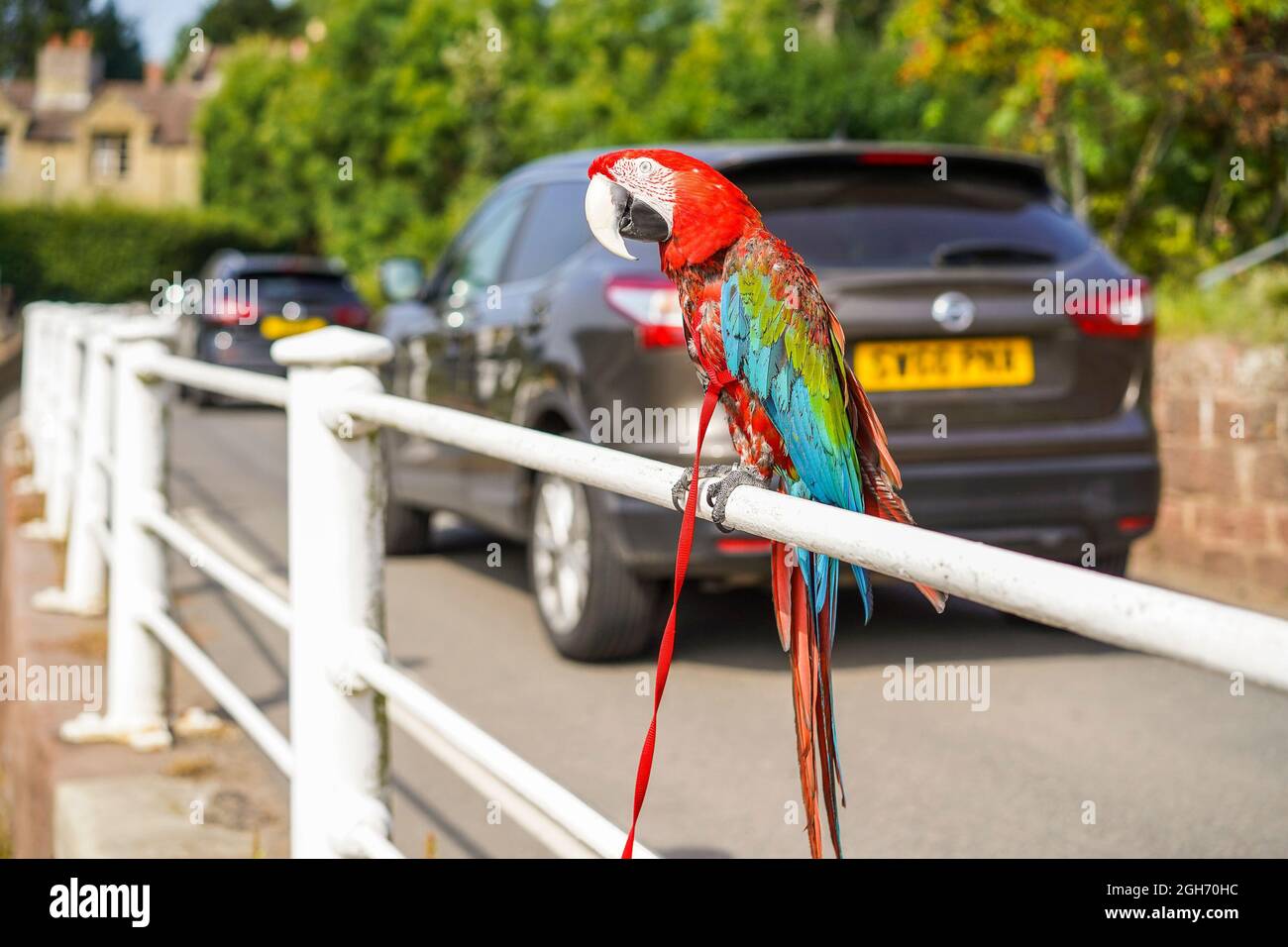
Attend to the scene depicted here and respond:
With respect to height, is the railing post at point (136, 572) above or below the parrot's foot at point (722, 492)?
below

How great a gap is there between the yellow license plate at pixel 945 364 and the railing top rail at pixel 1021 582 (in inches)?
136

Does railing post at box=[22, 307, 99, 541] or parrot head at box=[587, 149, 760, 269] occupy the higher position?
parrot head at box=[587, 149, 760, 269]

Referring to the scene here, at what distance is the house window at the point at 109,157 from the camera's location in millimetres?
76812

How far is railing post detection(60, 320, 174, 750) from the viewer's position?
465cm

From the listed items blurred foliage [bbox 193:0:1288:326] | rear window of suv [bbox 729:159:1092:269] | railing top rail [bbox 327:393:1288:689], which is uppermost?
blurred foliage [bbox 193:0:1288:326]

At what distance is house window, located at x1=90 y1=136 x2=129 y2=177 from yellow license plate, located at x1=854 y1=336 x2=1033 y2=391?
7738 cm

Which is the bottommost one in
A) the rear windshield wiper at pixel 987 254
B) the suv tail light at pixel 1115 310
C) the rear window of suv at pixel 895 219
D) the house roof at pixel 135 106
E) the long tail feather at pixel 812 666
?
the long tail feather at pixel 812 666

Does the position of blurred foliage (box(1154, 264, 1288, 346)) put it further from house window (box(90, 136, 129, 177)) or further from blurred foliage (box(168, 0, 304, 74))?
blurred foliage (box(168, 0, 304, 74))

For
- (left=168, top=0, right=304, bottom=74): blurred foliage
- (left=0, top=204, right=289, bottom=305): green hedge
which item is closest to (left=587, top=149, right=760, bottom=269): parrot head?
(left=0, top=204, right=289, bottom=305): green hedge

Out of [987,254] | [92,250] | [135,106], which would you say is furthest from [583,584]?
[135,106]

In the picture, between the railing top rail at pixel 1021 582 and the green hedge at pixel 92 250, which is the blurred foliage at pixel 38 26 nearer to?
the green hedge at pixel 92 250

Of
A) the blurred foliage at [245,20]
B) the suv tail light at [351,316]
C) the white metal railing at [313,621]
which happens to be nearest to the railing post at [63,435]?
the white metal railing at [313,621]
